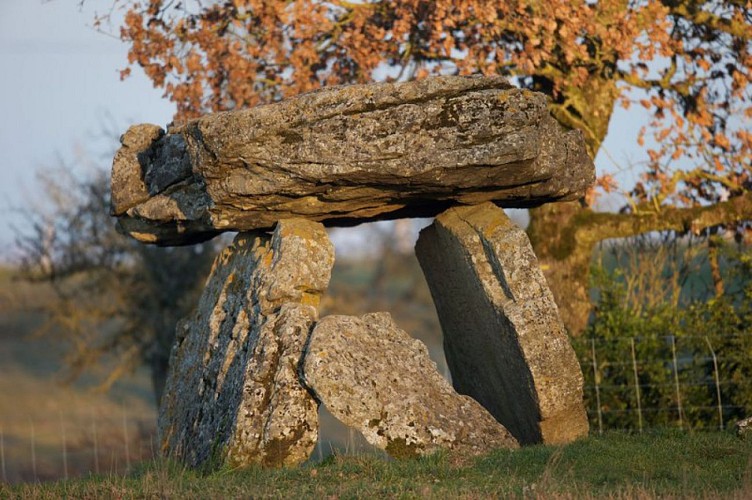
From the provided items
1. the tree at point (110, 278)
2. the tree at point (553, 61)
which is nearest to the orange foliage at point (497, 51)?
the tree at point (553, 61)

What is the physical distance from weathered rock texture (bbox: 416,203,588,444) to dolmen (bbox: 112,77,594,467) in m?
0.02

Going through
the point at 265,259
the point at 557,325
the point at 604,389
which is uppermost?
the point at 265,259

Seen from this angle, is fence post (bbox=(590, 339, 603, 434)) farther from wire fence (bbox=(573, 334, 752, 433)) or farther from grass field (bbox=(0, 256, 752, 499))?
grass field (bbox=(0, 256, 752, 499))

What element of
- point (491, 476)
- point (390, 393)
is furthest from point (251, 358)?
point (491, 476)

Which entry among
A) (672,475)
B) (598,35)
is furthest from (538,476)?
(598,35)

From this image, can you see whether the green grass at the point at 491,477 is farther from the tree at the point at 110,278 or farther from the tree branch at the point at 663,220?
the tree at the point at 110,278

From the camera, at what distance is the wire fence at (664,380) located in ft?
49.3

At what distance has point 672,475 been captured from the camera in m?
10.1

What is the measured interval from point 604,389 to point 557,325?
147 inches

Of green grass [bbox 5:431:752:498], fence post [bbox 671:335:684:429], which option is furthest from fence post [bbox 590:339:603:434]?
green grass [bbox 5:431:752:498]

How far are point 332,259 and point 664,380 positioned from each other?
5.80 m

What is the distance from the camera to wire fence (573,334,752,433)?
1504 cm

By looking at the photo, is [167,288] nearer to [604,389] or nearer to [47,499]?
[604,389]

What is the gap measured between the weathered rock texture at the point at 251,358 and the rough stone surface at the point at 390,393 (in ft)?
1.20
